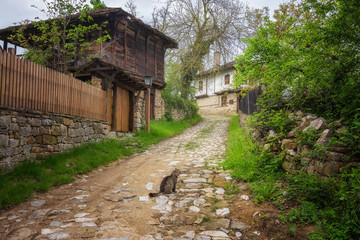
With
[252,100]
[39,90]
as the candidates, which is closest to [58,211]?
[39,90]

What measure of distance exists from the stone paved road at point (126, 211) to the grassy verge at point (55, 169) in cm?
21

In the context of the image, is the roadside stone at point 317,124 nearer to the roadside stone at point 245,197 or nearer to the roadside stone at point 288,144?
the roadside stone at point 288,144

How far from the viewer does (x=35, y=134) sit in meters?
4.89

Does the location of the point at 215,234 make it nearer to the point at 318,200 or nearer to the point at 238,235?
the point at 238,235

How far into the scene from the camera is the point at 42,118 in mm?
5117

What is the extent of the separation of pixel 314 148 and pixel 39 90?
5.79 meters

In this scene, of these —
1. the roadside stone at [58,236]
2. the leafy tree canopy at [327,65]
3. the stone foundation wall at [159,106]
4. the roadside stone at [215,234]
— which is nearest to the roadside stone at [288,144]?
the leafy tree canopy at [327,65]

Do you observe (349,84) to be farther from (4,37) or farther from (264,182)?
(4,37)

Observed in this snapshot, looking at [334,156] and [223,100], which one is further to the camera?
[223,100]

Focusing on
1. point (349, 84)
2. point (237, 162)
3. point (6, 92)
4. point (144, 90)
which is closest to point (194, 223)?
point (237, 162)

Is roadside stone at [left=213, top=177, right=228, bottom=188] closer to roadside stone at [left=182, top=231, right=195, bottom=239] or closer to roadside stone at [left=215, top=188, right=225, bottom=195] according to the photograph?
roadside stone at [left=215, top=188, right=225, bottom=195]

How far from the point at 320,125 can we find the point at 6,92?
5.86 metres

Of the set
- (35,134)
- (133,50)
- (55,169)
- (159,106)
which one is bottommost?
(55,169)

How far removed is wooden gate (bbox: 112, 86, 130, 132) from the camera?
9.63 m
